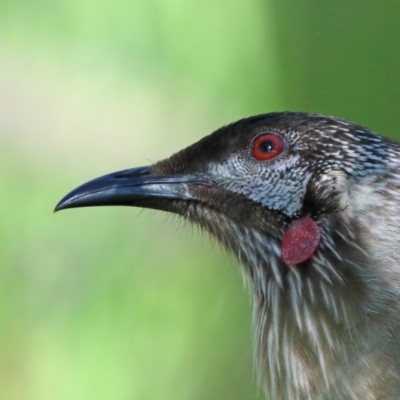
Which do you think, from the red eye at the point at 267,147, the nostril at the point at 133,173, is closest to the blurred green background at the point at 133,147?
the nostril at the point at 133,173

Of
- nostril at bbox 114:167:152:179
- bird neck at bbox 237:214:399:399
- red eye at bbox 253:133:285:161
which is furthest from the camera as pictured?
nostril at bbox 114:167:152:179

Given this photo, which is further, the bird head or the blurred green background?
the blurred green background

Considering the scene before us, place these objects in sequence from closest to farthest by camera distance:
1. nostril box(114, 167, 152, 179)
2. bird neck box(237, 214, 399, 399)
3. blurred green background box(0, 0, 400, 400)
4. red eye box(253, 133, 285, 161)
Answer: bird neck box(237, 214, 399, 399) → red eye box(253, 133, 285, 161) → nostril box(114, 167, 152, 179) → blurred green background box(0, 0, 400, 400)

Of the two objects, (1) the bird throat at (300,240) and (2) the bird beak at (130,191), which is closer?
(1) the bird throat at (300,240)

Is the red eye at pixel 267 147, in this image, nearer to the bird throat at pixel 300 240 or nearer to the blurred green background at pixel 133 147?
the bird throat at pixel 300 240

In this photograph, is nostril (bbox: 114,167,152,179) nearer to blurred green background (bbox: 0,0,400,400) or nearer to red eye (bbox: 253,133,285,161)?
red eye (bbox: 253,133,285,161)

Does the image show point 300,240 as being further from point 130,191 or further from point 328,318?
point 130,191

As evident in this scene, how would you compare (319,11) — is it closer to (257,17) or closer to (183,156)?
(257,17)

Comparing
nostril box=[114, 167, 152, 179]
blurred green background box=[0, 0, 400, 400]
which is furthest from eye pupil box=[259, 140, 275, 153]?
blurred green background box=[0, 0, 400, 400]
